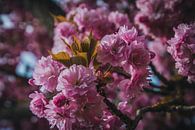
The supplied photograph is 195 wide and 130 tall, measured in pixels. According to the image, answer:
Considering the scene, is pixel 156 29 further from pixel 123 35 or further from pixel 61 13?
pixel 61 13

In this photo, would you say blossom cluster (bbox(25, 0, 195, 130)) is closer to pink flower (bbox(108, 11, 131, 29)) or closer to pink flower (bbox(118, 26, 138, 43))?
pink flower (bbox(118, 26, 138, 43))

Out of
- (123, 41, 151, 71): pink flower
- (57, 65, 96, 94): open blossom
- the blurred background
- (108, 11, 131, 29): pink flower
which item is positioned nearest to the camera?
(57, 65, 96, 94): open blossom

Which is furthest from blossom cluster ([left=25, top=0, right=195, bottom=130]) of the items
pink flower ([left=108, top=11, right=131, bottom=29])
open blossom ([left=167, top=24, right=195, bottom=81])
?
pink flower ([left=108, top=11, right=131, bottom=29])

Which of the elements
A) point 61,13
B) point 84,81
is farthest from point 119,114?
point 61,13

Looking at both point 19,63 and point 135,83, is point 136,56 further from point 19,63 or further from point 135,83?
point 19,63

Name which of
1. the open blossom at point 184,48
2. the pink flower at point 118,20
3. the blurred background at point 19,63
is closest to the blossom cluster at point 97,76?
the open blossom at point 184,48
